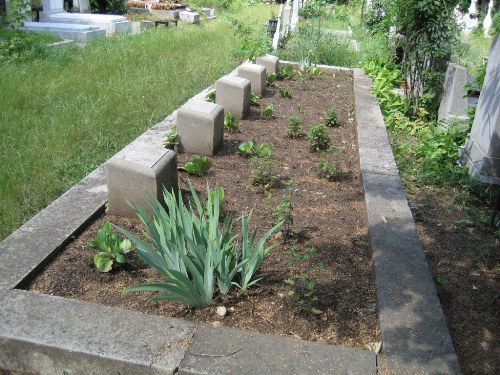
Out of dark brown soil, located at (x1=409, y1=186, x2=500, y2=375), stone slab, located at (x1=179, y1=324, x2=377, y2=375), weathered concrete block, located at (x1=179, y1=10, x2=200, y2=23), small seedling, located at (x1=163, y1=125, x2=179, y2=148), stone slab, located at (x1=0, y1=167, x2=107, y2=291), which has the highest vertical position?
small seedling, located at (x1=163, y1=125, x2=179, y2=148)

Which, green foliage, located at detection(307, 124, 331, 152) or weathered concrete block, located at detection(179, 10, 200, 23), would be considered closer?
green foliage, located at detection(307, 124, 331, 152)

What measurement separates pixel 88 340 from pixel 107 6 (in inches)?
690

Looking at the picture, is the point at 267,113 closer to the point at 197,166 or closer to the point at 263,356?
the point at 197,166

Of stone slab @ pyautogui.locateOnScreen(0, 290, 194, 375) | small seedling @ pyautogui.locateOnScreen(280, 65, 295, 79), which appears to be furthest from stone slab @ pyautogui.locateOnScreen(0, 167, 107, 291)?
small seedling @ pyautogui.locateOnScreen(280, 65, 295, 79)

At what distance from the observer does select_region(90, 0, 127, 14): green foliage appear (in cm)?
1766

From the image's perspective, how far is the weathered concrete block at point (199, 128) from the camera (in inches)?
185

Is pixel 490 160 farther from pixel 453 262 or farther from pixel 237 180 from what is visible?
pixel 237 180

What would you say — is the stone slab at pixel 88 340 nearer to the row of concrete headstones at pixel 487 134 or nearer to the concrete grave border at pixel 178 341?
the concrete grave border at pixel 178 341

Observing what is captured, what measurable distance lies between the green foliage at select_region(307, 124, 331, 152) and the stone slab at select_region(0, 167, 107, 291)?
2.08 m

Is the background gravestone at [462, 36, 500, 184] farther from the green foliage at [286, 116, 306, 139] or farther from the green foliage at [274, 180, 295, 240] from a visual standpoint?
the green foliage at [274, 180, 295, 240]

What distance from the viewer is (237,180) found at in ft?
14.1

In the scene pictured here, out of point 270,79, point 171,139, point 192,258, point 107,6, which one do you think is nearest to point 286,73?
point 270,79

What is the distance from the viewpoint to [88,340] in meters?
2.29

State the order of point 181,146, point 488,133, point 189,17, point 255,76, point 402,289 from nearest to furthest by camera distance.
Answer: point 402,289 < point 488,133 < point 181,146 < point 255,76 < point 189,17
